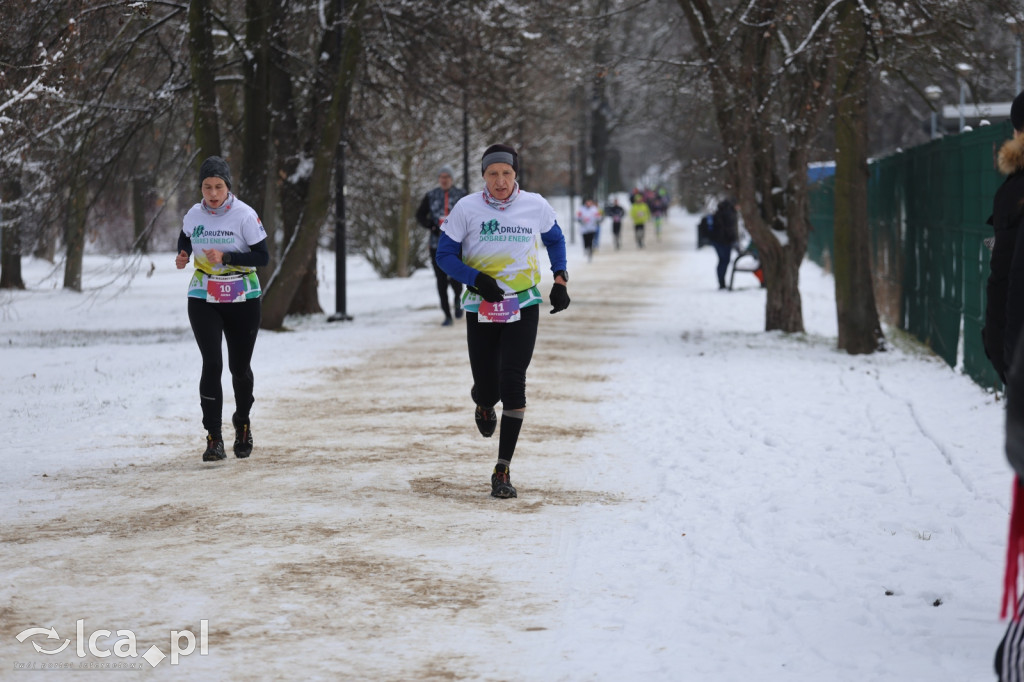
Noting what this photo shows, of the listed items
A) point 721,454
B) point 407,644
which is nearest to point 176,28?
point 721,454

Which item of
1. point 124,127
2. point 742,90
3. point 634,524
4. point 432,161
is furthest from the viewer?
point 432,161

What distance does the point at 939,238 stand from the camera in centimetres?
1381

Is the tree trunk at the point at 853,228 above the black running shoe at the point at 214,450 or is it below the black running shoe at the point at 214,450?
above

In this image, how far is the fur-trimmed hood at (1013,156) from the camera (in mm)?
4500

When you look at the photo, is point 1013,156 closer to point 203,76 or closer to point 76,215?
point 203,76

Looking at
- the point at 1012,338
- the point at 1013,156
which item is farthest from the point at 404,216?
the point at 1012,338

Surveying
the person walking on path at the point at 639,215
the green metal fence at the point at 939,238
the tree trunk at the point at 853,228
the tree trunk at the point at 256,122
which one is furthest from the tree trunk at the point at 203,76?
the person walking on path at the point at 639,215

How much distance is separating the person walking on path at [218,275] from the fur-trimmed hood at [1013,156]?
4.60 m

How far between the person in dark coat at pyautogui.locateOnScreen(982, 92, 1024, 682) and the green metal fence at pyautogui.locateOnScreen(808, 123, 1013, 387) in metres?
6.02

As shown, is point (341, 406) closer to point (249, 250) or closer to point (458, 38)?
point (249, 250)

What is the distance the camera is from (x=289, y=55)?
58.6 ft

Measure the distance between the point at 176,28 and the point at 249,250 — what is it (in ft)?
33.5

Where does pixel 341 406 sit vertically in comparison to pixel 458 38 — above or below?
below

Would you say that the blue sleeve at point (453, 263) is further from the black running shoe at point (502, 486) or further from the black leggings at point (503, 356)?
the black running shoe at point (502, 486)
